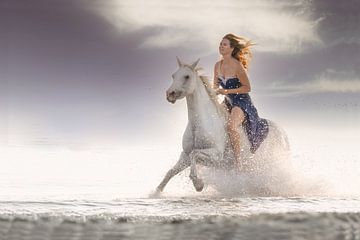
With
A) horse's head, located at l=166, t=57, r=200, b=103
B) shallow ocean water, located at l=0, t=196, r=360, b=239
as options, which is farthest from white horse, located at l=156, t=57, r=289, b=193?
shallow ocean water, located at l=0, t=196, r=360, b=239

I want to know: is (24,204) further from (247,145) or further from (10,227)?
(247,145)

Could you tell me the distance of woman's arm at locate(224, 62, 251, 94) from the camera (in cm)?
434

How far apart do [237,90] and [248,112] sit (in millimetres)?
153

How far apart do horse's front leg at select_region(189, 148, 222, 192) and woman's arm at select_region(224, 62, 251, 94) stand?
0.44 m

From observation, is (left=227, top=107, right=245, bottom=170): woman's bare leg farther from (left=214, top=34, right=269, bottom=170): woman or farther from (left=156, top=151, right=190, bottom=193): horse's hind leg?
(left=156, top=151, right=190, bottom=193): horse's hind leg

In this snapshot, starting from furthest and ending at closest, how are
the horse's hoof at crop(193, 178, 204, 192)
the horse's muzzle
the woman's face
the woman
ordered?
the woman's face
the woman
the horse's muzzle
the horse's hoof at crop(193, 178, 204, 192)

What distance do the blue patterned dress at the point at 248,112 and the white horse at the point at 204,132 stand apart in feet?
0.13

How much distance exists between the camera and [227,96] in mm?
4445

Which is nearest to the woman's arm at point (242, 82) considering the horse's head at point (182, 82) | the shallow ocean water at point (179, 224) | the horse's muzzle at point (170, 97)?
the horse's head at point (182, 82)

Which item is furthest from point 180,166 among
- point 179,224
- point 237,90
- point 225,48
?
point 179,224

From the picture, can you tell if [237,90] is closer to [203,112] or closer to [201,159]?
[203,112]

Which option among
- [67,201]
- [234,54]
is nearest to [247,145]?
[234,54]

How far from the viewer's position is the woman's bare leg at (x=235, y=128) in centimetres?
421

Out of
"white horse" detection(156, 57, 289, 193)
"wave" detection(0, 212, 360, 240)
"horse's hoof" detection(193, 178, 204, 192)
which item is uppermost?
"white horse" detection(156, 57, 289, 193)
